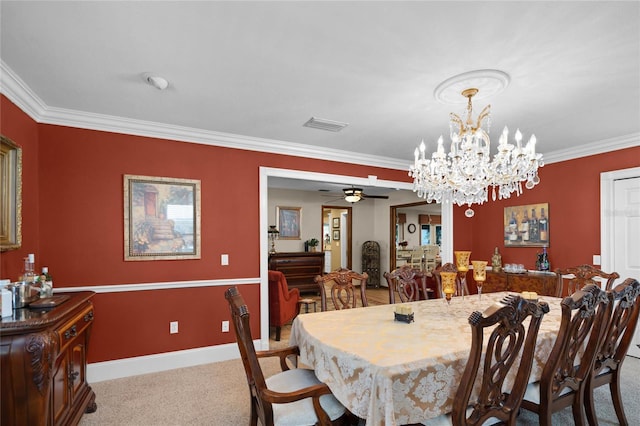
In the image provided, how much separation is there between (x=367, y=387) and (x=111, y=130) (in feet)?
10.8

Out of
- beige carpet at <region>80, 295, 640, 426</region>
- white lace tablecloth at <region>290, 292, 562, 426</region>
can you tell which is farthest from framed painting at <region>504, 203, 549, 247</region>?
white lace tablecloth at <region>290, 292, 562, 426</region>

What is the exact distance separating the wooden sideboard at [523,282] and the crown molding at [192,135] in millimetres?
1567

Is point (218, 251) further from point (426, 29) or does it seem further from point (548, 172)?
point (548, 172)

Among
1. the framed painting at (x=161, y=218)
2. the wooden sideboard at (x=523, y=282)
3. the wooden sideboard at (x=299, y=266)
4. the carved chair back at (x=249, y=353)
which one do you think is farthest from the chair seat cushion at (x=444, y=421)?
the wooden sideboard at (x=299, y=266)

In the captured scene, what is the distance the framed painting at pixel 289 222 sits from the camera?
8.04m

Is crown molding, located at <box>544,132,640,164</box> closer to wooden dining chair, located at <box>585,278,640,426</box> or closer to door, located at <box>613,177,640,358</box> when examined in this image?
door, located at <box>613,177,640,358</box>

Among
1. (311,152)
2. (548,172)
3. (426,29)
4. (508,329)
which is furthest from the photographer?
(548,172)

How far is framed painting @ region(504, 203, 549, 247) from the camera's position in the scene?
4.66 meters

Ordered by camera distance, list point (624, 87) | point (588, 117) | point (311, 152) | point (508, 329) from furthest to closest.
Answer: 1. point (311, 152)
2. point (588, 117)
3. point (624, 87)
4. point (508, 329)

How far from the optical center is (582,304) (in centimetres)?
172

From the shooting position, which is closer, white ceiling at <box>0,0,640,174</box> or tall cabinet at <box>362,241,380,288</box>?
white ceiling at <box>0,0,640,174</box>

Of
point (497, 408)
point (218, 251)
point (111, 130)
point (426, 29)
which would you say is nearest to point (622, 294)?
point (497, 408)

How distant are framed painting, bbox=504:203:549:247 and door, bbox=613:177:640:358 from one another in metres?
0.78

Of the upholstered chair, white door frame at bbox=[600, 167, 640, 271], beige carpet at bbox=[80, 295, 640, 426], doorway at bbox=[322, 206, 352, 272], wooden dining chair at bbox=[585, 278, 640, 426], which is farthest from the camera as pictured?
doorway at bbox=[322, 206, 352, 272]
